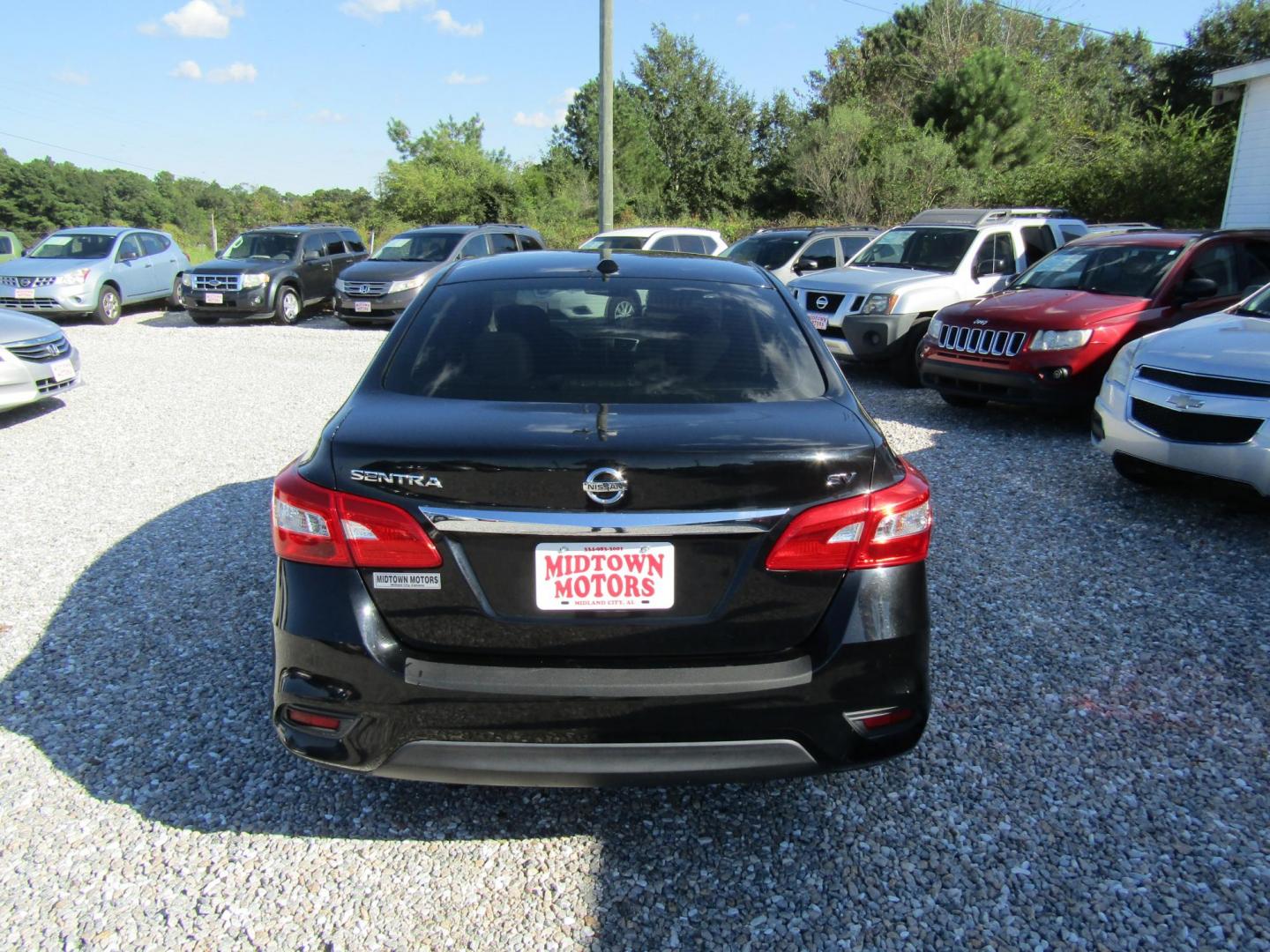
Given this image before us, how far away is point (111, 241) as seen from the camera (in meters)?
16.2

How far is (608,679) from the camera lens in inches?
86.2

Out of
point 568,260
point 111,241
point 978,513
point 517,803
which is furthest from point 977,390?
point 111,241

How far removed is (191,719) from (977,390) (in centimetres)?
690

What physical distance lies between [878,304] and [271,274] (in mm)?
11099

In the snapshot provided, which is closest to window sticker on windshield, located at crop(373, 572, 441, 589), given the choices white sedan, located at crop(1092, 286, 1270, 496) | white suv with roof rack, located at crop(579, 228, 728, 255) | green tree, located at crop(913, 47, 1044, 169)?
white sedan, located at crop(1092, 286, 1270, 496)

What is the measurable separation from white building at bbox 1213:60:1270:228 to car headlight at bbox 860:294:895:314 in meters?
8.58

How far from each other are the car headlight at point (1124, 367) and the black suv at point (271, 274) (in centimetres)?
1394

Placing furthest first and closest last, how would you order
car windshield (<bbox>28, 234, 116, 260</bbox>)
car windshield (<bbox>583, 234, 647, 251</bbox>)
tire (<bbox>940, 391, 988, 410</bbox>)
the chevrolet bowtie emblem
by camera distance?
car windshield (<bbox>28, 234, 116, 260</bbox>) → car windshield (<bbox>583, 234, 647, 251</bbox>) → tire (<bbox>940, 391, 988, 410</bbox>) → the chevrolet bowtie emblem

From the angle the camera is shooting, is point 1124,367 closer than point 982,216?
Yes

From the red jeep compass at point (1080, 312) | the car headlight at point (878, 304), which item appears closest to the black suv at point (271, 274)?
the car headlight at point (878, 304)

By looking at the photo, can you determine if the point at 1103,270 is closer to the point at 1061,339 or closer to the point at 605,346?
the point at 1061,339

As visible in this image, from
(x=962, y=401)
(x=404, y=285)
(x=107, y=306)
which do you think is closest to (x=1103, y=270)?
(x=962, y=401)

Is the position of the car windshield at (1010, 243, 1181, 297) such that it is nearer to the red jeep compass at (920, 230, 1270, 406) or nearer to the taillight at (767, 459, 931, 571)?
the red jeep compass at (920, 230, 1270, 406)

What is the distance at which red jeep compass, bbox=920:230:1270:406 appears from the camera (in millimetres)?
7574
